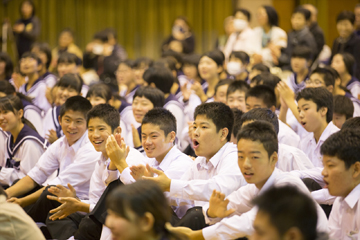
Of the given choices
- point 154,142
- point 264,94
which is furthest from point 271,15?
point 154,142

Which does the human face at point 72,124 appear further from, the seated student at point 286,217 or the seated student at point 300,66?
the seated student at point 300,66

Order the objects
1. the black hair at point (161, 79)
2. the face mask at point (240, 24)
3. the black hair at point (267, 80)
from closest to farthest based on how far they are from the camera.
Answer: the black hair at point (267, 80) < the black hair at point (161, 79) < the face mask at point (240, 24)

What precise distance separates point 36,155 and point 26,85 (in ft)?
8.08

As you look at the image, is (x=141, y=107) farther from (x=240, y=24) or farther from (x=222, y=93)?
(x=240, y=24)

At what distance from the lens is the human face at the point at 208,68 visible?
206 inches

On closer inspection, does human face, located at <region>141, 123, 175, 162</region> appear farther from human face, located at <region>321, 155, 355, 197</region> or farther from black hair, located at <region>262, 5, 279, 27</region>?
black hair, located at <region>262, 5, 279, 27</region>

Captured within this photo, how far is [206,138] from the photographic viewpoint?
2555mm

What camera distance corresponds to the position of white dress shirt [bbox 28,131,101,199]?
3.12m

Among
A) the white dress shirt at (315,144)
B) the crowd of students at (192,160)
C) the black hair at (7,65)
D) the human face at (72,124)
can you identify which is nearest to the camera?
the crowd of students at (192,160)

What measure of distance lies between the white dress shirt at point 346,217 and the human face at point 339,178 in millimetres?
31

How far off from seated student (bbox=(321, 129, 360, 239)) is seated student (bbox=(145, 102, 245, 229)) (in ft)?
1.71

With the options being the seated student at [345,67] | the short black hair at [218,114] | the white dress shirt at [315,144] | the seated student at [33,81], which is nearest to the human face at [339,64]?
the seated student at [345,67]

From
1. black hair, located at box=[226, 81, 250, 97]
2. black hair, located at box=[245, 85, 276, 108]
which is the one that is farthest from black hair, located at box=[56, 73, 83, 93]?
black hair, located at box=[245, 85, 276, 108]

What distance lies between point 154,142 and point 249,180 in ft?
2.94
